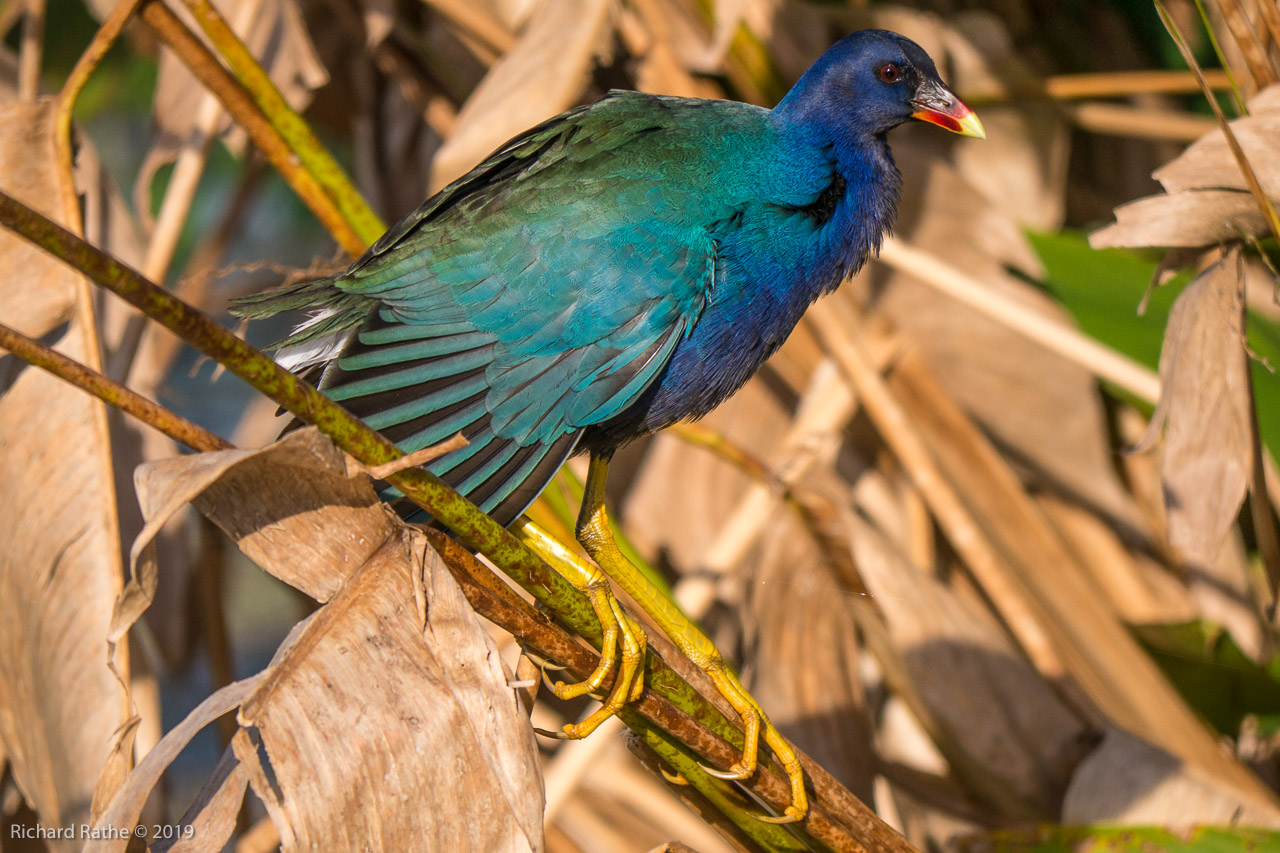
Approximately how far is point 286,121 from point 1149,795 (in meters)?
1.54

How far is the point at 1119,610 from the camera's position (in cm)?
231

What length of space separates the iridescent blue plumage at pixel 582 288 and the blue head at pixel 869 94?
0.12 feet

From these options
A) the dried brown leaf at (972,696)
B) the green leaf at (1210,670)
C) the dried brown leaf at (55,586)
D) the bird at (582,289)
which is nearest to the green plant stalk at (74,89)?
the dried brown leaf at (55,586)

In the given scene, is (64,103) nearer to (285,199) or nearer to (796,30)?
(796,30)

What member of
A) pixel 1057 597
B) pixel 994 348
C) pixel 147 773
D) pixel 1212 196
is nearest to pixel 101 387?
pixel 147 773

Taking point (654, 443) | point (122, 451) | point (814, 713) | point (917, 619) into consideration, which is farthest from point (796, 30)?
point (122, 451)

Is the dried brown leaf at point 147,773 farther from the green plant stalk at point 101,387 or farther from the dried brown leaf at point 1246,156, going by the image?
the dried brown leaf at point 1246,156

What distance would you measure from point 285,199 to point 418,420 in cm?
A: 302

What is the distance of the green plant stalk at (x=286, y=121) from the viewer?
1.36 metres

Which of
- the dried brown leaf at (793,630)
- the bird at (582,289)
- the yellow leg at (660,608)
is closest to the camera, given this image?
the bird at (582,289)

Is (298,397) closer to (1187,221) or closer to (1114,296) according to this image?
(1187,221)

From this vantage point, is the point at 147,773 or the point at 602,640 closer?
the point at 147,773

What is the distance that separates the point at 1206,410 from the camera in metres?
1.28

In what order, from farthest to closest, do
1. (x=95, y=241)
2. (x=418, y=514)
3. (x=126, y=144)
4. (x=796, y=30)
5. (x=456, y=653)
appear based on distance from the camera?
(x=126, y=144) < (x=796, y=30) < (x=95, y=241) < (x=418, y=514) < (x=456, y=653)
